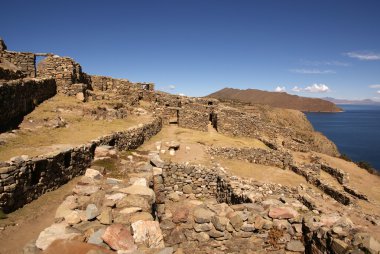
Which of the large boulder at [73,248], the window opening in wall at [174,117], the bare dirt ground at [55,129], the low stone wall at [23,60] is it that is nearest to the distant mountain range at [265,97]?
the window opening in wall at [174,117]

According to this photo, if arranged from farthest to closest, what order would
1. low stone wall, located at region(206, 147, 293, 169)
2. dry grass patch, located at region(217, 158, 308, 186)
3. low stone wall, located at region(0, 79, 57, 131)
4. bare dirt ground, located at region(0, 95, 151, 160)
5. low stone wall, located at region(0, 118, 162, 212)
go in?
low stone wall, located at region(206, 147, 293, 169) → dry grass patch, located at region(217, 158, 308, 186) → low stone wall, located at region(0, 79, 57, 131) → bare dirt ground, located at region(0, 95, 151, 160) → low stone wall, located at region(0, 118, 162, 212)

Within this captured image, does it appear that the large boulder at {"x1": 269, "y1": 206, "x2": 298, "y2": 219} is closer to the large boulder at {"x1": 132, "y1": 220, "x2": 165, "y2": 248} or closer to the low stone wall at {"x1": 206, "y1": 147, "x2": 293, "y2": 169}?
the large boulder at {"x1": 132, "y1": 220, "x2": 165, "y2": 248}

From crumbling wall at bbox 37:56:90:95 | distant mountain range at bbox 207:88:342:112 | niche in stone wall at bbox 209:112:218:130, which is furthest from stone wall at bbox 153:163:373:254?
distant mountain range at bbox 207:88:342:112

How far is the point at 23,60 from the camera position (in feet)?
61.2

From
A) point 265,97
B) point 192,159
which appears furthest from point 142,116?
point 265,97

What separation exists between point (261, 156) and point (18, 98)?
563 inches

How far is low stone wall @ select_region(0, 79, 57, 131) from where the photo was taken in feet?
38.2

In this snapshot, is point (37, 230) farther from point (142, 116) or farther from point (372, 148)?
point (372, 148)

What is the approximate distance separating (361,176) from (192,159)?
17.8 metres

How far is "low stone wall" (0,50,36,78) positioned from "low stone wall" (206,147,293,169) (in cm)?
1383

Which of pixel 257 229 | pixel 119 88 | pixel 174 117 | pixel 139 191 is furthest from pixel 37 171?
pixel 174 117

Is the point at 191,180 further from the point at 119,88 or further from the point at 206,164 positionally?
the point at 119,88

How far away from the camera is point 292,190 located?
14039 millimetres

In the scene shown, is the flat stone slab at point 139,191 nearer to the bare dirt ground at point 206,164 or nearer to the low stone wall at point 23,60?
the bare dirt ground at point 206,164
